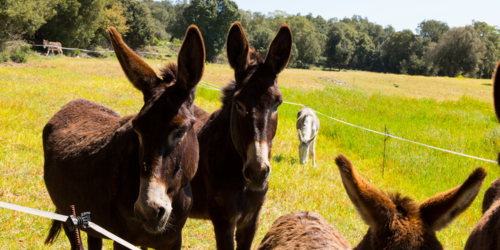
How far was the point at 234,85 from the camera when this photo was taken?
303 cm

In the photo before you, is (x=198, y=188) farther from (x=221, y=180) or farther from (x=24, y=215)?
(x=24, y=215)

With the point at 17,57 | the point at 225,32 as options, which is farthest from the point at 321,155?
the point at 225,32

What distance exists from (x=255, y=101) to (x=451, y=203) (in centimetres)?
151

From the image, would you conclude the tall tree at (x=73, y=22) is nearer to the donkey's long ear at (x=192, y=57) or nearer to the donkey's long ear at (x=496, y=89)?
the donkey's long ear at (x=192, y=57)

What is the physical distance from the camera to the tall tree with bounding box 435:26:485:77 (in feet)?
202

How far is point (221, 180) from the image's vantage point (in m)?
2.76

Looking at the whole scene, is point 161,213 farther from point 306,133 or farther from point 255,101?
point 306,133

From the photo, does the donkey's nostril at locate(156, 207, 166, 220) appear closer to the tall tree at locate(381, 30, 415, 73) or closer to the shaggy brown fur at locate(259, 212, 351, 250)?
the shaggy brown fur at locate(259, 212, 351, 250)

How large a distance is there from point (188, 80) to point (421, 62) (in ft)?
286

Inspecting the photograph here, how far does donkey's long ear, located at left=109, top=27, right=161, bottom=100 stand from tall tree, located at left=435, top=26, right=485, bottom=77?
251ft

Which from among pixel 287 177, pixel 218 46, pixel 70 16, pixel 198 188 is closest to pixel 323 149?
pixel 287 177

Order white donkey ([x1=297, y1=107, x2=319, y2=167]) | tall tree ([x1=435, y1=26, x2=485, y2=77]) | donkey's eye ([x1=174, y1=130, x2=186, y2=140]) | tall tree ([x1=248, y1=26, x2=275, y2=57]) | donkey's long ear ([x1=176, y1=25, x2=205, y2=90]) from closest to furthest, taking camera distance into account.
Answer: donkey's eye ([x1=174, y1=130, x2=186, y2=140]) < donkey's long ear ([x1=176, y1=25, x2=205, y2=90]) < white donkey ([x1=297, y1=107, x2=319, y2=167]) < tall tree ([x1=435, y1=26, x2=485, y2=77]) < tall tree ([x1=248, y1=26, x2=275, y2=57])

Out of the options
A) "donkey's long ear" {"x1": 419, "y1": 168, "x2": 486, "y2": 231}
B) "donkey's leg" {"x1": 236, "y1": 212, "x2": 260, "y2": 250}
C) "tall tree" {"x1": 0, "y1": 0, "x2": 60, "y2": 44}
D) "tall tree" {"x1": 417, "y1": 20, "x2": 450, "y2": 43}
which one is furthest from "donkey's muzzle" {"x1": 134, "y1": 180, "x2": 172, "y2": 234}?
"tall tree" {"x1": 417, "y1": 20, "x2": 450, "y2": 43}

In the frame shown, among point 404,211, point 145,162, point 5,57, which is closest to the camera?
point 404,211
